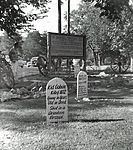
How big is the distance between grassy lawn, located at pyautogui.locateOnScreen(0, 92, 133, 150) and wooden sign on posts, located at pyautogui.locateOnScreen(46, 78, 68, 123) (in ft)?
0.61

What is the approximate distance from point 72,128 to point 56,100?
683mm

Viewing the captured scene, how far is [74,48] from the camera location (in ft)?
53.7

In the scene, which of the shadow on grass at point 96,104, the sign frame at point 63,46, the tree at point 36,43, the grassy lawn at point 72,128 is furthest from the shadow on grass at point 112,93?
the tree at point 36,43

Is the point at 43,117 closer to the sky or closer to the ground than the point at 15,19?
closer to the ground

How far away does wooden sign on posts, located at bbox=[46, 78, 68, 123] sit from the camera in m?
6.48

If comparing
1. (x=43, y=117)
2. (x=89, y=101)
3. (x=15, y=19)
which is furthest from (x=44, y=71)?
(x=43, y=117)

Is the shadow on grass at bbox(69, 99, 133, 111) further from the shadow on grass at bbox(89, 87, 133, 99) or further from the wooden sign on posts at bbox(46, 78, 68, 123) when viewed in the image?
the wooden sign on posts at bbox(46, 78, 68, 123)

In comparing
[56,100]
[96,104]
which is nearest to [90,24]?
[96,104]

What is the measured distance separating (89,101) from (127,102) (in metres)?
1.10

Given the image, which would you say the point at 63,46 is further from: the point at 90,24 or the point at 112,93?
the point at 90,24

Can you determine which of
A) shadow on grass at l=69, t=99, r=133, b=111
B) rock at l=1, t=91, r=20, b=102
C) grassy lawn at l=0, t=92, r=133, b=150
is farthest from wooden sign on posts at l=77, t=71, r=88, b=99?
rock at l=1, t=91, r=20, b=102

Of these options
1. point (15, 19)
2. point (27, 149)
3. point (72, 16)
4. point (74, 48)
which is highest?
point (72, 16)

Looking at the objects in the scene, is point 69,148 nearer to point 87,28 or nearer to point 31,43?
point 87,28

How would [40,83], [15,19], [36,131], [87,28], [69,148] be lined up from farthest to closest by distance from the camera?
[87,28] → [15,19] → [40,83] → [36,131] → [69,148]
